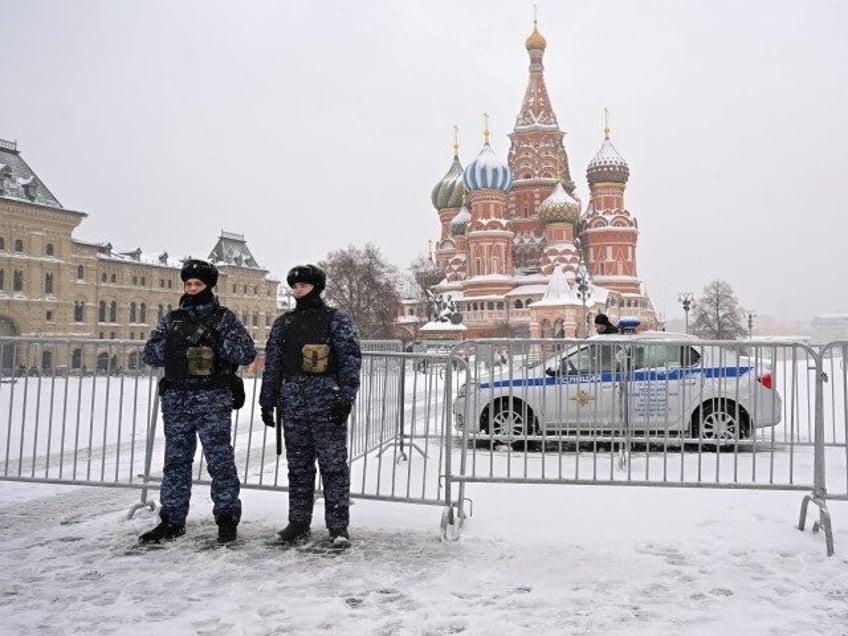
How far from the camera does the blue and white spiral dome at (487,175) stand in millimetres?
62438

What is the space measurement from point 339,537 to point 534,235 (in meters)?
63.6

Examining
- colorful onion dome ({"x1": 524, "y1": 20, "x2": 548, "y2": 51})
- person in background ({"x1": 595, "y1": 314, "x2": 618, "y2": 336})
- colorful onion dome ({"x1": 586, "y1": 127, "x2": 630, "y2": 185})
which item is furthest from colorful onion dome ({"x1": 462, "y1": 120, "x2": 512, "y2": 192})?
person in background ({"x1": 595, "y1": 314, "x2": 618, "y2": 336})

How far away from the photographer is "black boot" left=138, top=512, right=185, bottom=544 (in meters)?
4.75

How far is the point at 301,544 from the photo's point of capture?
15.6 feet

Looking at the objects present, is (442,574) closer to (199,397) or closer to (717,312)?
(199,397)

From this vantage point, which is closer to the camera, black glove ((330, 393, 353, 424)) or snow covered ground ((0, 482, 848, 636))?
snow covered ground ((0, 482, 848, 636))

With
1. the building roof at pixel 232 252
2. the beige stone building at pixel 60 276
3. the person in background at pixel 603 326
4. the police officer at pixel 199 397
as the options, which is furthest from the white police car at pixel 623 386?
the building roof at pixel 232 252

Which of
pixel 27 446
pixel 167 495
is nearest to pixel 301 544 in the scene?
pixel 167 495

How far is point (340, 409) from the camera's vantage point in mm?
4641

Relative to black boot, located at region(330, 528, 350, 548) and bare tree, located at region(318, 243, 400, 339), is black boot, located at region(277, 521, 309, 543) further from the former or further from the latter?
bare tree, located at region(318, 243, 400, 339)

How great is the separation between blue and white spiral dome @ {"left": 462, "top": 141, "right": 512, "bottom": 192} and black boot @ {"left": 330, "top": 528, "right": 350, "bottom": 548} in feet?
195

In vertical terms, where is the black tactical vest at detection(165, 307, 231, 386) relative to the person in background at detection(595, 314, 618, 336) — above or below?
below

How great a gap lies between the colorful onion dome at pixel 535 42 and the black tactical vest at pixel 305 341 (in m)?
73.0

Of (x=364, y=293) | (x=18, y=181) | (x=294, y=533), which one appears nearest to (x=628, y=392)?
(x=294, y=533)
